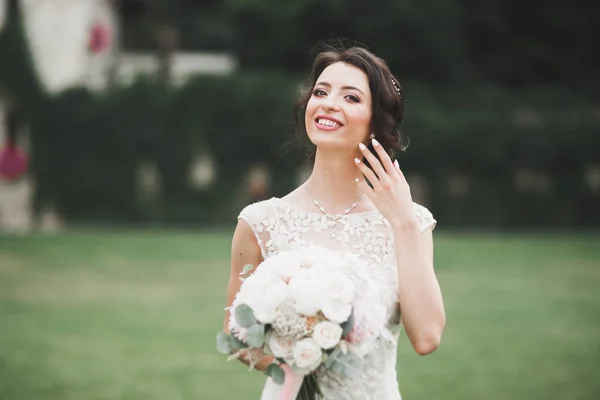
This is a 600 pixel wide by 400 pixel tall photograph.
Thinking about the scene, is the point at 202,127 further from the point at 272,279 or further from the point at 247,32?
the point at 272,279

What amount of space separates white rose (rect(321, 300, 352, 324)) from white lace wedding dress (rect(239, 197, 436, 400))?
58 cm

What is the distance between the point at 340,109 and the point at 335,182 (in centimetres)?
33

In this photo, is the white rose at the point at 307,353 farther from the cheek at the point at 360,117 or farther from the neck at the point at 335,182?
the cheek at the point at 360,117

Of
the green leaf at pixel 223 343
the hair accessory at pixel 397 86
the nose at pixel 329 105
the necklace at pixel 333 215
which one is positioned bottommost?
the green leaf at pixel 223 343

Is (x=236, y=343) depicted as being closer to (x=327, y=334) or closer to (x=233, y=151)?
(x=327, y=334)

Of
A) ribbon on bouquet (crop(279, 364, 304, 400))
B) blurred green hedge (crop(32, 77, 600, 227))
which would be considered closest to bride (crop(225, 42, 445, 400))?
ribbon on bouquet (crop(279, 364, 304, 400))

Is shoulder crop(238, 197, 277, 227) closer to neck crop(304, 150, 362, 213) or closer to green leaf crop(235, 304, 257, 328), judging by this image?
neck crop(304, 150, 362, 213)

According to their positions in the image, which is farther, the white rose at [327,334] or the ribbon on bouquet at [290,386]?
the ribbon on bouquet at [290,386]

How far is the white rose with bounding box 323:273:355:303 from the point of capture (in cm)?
299

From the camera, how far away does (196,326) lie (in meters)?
12.0

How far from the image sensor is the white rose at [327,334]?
294cm

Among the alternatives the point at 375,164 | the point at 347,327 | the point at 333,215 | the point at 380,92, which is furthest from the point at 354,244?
the point at 347,327

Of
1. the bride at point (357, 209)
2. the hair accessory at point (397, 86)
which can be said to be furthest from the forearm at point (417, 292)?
the hair accessory at point (397, 86)

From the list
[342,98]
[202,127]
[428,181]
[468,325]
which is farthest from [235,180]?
[342,98]
